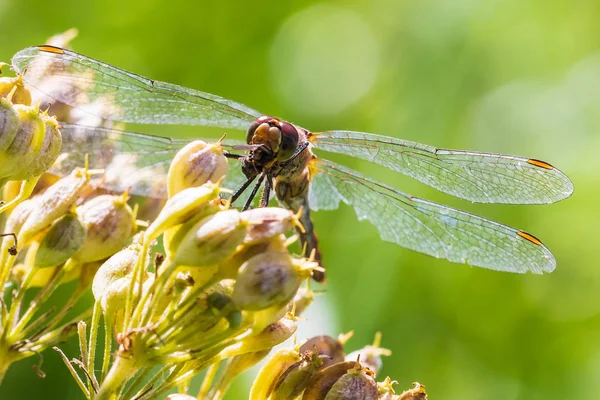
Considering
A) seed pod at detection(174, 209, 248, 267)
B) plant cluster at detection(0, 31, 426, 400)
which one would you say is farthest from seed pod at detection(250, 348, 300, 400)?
seed pod at detection(174, 209, 248, 267)

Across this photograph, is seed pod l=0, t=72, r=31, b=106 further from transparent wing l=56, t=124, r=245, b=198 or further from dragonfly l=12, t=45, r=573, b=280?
transparent wing l=56, t=124, r=245, b=198

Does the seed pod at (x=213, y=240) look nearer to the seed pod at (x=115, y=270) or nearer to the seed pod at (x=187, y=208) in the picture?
the seed pod at (x=187, y=208)

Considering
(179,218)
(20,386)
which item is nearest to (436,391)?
(20,386)

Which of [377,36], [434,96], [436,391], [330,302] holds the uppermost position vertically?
[377,36]

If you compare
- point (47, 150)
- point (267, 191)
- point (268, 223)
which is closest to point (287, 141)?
point (267, 191)

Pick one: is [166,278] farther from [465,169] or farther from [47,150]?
[465,169]

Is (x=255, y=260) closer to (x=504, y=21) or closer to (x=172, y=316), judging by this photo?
(x=172, y=316)
